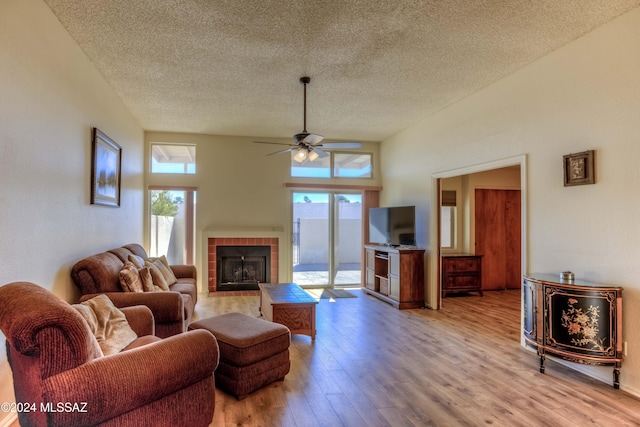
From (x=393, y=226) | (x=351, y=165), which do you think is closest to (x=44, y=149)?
(x=393, y=226)

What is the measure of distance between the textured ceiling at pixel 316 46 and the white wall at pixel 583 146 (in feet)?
0.71

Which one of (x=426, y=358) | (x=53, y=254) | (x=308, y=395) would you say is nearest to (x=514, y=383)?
(x=426, y=358)

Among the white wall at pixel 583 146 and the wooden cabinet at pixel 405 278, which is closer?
the white wall at pixel 583 146

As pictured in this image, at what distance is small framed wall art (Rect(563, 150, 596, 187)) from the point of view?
3025 millimetres

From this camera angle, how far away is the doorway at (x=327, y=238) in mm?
7023

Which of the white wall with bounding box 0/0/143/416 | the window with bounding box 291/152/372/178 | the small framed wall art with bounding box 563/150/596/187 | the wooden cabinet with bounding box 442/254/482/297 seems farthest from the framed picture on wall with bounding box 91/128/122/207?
the wooden cabinet with bounding box 442/254/482/297

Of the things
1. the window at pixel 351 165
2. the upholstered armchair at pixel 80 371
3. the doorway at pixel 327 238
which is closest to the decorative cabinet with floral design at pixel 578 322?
the upholstered armchair at pixel 80 371

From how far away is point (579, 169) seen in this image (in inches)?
123

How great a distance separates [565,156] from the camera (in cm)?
326

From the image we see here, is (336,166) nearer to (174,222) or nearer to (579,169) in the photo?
(174,222)

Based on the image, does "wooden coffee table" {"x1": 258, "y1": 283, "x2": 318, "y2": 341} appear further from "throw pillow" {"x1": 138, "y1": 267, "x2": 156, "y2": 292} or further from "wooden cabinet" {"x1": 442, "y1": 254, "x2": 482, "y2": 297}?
"wooden cabinet" {"x1": 442, "y1": 254, "x2": 482, "y2": 297}

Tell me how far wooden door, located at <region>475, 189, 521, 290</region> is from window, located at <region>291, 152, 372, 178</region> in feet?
7.49

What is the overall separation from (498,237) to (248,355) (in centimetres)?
604

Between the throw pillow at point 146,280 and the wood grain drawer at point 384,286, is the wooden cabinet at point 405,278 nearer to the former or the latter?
the wood grain drawer at point 384,286
